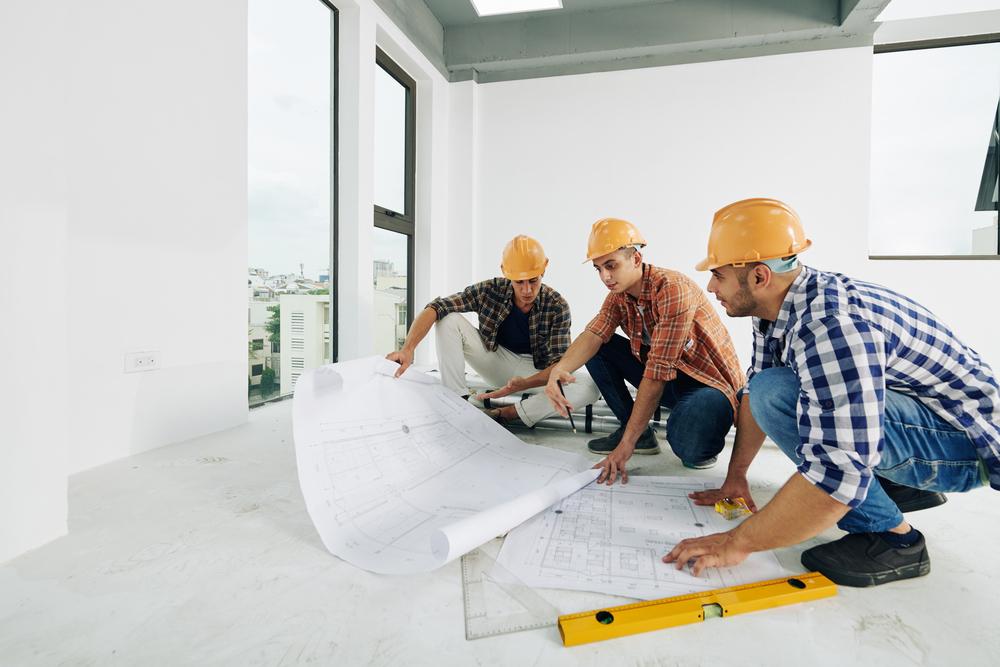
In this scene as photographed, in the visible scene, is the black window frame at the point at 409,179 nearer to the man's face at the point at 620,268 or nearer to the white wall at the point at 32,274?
the man's face at the point at 620,268

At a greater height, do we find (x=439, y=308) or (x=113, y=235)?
(x=113, y=235)

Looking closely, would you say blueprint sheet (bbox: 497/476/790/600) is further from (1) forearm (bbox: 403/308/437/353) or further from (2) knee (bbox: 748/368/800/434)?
(1) forearm (bbox: 403/308/437/353)

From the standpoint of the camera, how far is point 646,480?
1.54m

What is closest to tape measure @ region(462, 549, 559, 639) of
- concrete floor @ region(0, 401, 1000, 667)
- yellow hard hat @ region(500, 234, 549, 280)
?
concrete floor @ region(0, 401, 1000, 667)

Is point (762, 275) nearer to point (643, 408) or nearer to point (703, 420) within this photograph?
point (643, 408)

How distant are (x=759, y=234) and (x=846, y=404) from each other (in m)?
0.36

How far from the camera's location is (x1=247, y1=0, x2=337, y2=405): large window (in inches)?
97.8

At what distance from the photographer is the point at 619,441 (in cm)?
192

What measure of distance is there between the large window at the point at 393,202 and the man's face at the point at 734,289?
2.72 meters

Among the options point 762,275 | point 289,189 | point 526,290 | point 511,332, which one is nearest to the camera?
point 762,275

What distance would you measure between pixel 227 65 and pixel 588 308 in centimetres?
288

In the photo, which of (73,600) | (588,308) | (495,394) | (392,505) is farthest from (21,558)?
(588,308)

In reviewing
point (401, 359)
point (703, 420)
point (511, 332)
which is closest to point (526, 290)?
point (511, 332)

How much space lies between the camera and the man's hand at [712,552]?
0.96 m
